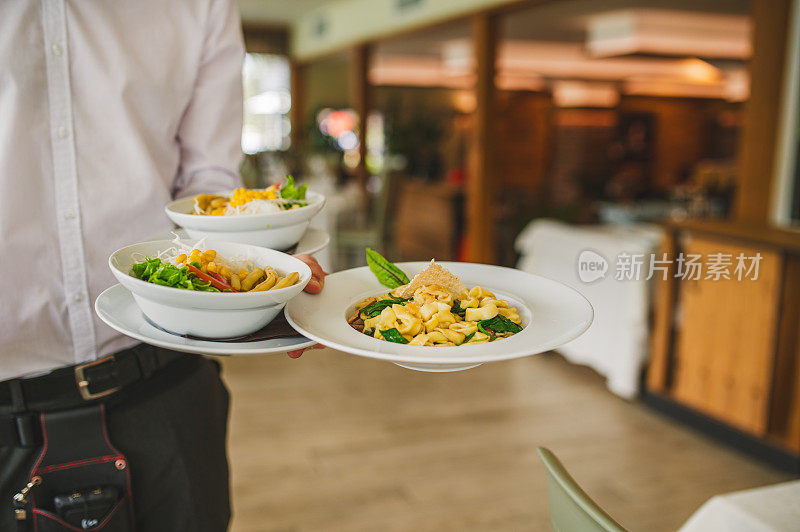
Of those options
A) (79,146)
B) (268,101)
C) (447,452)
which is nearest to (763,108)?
(447,452)

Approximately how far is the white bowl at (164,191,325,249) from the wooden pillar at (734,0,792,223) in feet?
8.95

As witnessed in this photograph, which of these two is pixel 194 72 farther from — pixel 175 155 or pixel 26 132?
pixel 26 132

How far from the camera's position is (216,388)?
119 centimetres

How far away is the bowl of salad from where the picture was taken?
80 centimetres

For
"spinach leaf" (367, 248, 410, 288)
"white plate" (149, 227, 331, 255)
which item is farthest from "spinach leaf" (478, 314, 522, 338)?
"white plate" (149, 227, 331, 255)

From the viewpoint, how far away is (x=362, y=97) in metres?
7.29

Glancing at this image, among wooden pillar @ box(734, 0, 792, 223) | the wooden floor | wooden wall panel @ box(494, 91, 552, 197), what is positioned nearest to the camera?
the wooden floor

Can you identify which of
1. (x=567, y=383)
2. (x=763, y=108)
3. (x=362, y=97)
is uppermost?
(x=362, y=97)

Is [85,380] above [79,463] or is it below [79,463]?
above

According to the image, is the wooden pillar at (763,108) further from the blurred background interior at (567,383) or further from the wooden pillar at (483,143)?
the wooden pillar at (483,143)

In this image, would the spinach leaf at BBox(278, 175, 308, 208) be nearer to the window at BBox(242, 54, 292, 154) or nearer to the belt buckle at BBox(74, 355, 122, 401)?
the belt buckle at BBox(74, 355, 122, 401)

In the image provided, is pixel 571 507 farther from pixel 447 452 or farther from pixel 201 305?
pixel 447 452

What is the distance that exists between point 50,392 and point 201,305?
18.2 inches

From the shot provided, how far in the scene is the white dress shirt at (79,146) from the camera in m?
0.89
